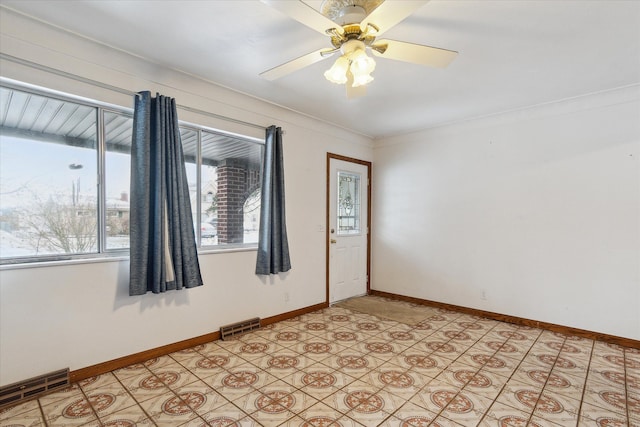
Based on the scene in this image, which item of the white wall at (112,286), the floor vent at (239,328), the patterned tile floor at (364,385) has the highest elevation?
the white wall at (112,286)

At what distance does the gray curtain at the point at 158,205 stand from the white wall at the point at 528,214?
3.23 metres

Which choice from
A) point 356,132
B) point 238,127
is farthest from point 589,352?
point 238,127

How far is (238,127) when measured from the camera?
346 cm

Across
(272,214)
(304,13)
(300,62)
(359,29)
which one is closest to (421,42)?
(359,29)

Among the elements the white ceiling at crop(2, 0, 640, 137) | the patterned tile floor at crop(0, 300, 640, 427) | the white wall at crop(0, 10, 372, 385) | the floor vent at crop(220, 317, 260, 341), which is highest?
the white ceiling at crop(2, 0, 640, 137)

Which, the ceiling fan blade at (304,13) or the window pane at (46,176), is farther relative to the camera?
the window pane at (46,176)

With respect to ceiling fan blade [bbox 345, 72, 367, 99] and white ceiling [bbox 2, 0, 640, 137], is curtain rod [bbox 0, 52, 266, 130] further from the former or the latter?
ceiling fan blade [bbox 345, 72, 367, 99]

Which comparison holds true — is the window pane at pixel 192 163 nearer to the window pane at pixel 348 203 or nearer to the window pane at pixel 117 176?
the window pane at pixel 117 176

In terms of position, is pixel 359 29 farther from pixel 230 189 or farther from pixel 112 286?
pixel 112 286

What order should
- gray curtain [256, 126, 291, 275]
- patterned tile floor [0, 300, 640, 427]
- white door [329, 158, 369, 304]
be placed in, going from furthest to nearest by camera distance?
white door [329, 158, 369, 304]
gray curtain [256, 126, 291, 275]
patterned tile floor [0, 300, 640, 427]

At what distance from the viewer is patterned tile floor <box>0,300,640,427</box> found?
79.3 inches

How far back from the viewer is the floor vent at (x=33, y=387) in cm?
210

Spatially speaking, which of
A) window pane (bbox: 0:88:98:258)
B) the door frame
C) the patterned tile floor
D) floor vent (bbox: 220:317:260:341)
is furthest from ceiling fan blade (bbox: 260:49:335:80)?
floor vent (bbox: 220:317:260:341)

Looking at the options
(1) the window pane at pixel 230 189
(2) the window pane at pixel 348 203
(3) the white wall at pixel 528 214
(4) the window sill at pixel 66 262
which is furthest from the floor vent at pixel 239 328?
(3) the white wall at pixel 528 214
